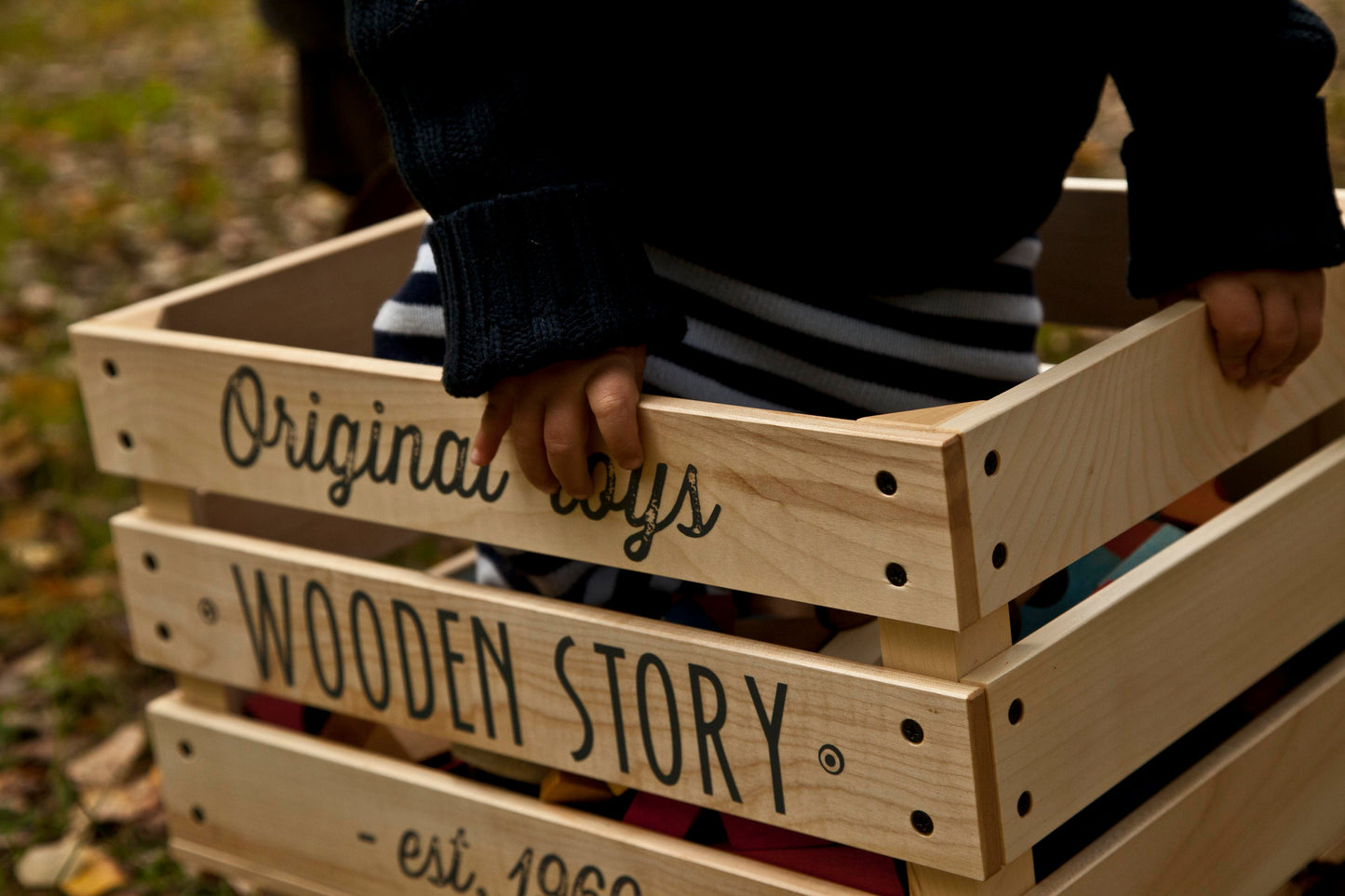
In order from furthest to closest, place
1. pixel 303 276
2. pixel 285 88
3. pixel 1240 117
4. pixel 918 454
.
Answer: pixel 285 88, pixel 303 276, pixel 1240 117, pixel 918 454

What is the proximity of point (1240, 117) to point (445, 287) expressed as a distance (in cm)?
62

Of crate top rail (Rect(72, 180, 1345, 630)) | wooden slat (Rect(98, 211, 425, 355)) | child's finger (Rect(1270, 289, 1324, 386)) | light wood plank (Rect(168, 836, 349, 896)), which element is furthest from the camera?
wooden slat (Rect(98, 211, 425, 355))

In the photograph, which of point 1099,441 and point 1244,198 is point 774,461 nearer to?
point 1099,441

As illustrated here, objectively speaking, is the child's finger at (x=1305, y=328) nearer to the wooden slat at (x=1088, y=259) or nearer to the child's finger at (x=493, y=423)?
the wooden slat at (x=1088, y=259)

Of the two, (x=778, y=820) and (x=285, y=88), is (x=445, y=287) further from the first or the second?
(x=285, y=88)

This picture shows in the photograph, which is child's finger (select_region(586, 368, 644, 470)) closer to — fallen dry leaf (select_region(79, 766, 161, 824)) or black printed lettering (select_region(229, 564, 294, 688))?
black printed lettering (select_region(229, 564, 294, 688))

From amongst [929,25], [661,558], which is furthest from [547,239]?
[929,25]

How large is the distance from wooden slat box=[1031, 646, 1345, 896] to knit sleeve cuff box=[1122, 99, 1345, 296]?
37 cm

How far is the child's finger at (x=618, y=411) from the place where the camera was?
37.8 inches

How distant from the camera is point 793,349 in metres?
1.20

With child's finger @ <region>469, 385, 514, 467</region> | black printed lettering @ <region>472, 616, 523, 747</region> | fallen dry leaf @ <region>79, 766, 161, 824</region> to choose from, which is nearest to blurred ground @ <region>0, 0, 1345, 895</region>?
fallen dry leaf @ <region>79, 766, 161, 824</region>

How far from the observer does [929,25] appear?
1.12m

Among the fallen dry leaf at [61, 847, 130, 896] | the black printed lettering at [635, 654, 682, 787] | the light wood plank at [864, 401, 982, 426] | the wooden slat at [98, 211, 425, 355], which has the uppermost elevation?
the wooden slat at [98, 211, 425, 355]

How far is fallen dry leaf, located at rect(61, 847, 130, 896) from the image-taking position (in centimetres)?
153
